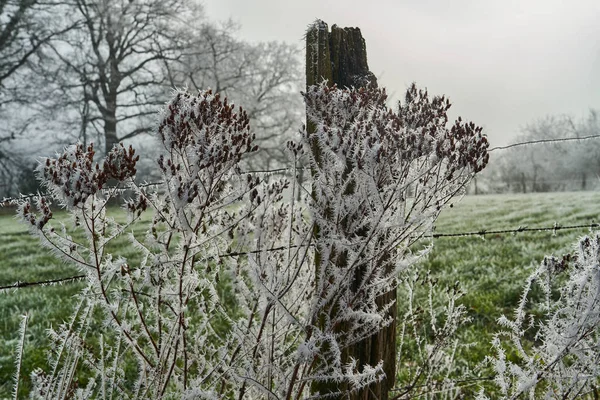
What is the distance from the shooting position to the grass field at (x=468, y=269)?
5121 mm

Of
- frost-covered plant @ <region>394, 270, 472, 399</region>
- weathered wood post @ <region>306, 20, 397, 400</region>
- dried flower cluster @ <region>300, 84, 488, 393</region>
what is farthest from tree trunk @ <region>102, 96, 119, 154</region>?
dried flower cluster @ <region>300, 84, 488, 393</region>

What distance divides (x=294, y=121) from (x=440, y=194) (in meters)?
24.4

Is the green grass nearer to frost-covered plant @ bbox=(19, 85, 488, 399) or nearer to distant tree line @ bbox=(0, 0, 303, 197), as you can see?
frost-covered plant @ bbox=(19, 85, 488, 399)

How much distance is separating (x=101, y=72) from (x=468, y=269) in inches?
811

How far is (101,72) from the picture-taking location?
880 inches

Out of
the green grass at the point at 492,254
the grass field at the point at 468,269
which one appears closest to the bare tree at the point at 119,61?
the grass field at the point at 468,269

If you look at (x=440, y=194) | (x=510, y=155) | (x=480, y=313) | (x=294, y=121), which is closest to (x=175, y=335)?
(x=440, y=194)

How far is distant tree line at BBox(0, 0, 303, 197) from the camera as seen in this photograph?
20.5m

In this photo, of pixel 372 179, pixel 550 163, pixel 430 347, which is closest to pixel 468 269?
pixel 430 347

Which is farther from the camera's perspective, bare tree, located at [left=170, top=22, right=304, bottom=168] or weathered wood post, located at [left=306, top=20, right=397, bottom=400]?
bare tree, located at [left=170, top=22, right=304, bottom=168]

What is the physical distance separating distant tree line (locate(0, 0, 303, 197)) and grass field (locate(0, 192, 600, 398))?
813 centimetres

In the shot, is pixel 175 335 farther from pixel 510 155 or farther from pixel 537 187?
pixel 510 155

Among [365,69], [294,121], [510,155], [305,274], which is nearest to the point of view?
[365,69]

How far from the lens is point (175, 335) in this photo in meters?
1.99
